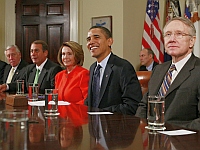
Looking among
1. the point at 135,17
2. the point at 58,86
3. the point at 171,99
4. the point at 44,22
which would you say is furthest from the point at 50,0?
the point at 171,99

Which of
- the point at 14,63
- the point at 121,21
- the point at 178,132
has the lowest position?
the point at 178,132

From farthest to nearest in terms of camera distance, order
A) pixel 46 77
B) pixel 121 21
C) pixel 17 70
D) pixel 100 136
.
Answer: pixel 121 21 < pixel 17 70 < pixel 46 77 < pixel 100 136

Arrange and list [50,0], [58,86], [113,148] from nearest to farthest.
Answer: [113,148] → [58,86] → [50,0]

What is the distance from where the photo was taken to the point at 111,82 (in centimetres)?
254

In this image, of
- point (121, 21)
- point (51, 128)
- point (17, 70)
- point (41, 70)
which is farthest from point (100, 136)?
point (121, 21)

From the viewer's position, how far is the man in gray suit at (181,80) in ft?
6.08

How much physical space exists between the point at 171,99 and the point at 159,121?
1.93 ft

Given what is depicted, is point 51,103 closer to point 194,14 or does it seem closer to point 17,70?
point 17,70

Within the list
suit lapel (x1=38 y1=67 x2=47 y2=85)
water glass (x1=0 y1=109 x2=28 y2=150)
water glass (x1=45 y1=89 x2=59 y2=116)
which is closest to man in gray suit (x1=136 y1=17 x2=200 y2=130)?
water glass (x1=45 y1=89 x2=59 y2=116)

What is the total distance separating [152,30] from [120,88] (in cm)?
346

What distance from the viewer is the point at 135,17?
222 inches

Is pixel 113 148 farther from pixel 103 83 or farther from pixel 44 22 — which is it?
pixel 44 22

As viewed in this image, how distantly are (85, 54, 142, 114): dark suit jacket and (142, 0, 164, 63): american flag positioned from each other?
326cm

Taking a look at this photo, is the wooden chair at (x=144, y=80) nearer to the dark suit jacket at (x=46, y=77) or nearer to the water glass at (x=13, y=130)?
the dark suit jacket at (x=46, y=77)
